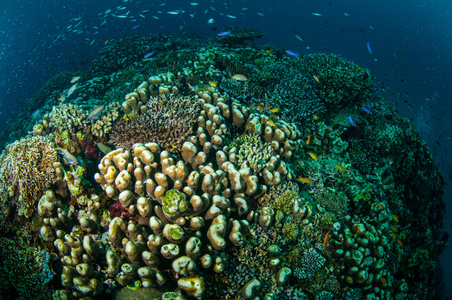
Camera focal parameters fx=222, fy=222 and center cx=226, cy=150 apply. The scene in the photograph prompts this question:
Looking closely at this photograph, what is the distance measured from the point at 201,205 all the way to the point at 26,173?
3388mm

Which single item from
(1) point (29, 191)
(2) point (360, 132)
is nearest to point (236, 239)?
(1) point (29, 191)

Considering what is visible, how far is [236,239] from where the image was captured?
10.8ft

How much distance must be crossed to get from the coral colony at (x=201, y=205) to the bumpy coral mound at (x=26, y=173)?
0.09 feet

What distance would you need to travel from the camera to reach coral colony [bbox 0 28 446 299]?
3115 mm

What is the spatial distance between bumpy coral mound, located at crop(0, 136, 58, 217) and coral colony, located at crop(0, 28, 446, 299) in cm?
3

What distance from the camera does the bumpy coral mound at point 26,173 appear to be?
3.93 metres

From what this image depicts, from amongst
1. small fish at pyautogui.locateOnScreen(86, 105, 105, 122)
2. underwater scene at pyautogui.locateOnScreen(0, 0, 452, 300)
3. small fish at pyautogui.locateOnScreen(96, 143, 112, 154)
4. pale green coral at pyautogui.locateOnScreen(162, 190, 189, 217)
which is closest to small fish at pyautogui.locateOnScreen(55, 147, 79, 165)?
underwater scene at pyautogui.locateOnScreen(0, 0, 452, 300)

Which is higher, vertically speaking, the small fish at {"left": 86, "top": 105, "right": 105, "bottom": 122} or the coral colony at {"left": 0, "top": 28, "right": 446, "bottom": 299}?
the small fish at {"left": 86, "top": 105, "right": 105, "bottom": 122}

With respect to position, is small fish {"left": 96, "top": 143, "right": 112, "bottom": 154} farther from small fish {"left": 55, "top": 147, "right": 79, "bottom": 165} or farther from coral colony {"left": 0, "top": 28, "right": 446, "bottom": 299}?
small fish {"left": 55, "top": 147, "right": 79, "bottom": 165}

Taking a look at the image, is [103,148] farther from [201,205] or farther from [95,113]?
[201,205]

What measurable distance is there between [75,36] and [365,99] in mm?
53780

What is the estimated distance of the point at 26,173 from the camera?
406cm

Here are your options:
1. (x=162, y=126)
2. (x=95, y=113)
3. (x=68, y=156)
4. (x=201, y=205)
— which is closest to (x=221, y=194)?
(x=201, y=205)

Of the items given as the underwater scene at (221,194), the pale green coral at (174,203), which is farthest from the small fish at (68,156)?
the pale green coral at (174,203)
